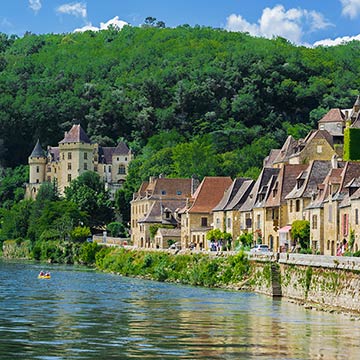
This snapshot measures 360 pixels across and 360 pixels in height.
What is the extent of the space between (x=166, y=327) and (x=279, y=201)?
3490cm

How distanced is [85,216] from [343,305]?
90172 mm

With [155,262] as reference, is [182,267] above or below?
below

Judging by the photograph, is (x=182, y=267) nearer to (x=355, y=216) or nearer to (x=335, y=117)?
(x=355, y=216)

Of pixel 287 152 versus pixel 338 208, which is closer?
pixel 338 208

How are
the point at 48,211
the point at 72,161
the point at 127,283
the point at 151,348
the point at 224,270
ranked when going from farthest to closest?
the point at 72,161 < the point at 48,211 < the point at 127,283 < the point at 224,270 < the point at 151,348

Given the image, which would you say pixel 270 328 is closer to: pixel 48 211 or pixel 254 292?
pixel 254 292

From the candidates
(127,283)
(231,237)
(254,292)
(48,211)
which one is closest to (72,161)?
(48,211)

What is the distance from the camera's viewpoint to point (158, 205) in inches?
4227

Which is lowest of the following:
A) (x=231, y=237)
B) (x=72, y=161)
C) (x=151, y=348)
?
(x=151, y=348)

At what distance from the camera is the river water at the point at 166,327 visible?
34750mm

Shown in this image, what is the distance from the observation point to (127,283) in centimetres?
7062

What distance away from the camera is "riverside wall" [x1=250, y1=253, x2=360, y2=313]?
4572cm

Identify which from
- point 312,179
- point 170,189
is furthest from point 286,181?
point 170,189

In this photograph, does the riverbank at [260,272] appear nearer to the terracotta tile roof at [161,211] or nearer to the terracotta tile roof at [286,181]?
the terracotta tile roof at [286,181]
